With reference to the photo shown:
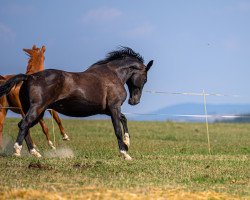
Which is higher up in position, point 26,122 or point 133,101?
point 133,101

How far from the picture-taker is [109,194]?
9.70 metres

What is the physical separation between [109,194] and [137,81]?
25.0 ft

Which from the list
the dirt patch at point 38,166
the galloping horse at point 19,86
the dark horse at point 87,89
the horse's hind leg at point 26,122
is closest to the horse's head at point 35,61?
the galloping horse at point 19,86

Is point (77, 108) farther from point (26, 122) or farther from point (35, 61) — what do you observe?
point (35, 61)

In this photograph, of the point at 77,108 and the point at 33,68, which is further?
the point at 33,68

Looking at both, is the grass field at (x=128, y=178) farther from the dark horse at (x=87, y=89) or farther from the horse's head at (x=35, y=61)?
the horse's head at (x=35, y=61)

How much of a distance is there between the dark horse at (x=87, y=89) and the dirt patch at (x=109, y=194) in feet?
15.5

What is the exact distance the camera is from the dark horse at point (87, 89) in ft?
48.6

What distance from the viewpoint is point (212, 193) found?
1045 cm

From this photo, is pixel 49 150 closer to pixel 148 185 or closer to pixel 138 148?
pixel 138 148

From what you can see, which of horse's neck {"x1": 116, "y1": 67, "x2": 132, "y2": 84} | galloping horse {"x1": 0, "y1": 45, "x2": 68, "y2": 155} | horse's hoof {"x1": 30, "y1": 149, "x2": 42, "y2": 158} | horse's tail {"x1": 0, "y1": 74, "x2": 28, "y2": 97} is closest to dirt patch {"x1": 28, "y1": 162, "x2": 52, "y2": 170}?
horse's tail {"x1": 0, "y1": 74, "x2": 28, "y2": 97}

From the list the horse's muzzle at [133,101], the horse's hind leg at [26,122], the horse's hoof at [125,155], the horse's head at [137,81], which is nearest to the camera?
the horse's hind leg at [26,122]

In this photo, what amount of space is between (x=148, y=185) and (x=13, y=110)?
27.9 ft

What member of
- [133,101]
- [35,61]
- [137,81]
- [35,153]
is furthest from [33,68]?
[35,153]
